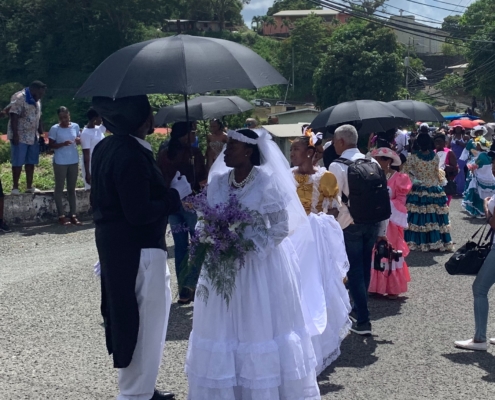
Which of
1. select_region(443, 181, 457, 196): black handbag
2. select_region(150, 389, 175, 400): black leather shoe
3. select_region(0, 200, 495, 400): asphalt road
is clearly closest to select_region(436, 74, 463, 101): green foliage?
select_region(443, 181, 457, 196): black handbag

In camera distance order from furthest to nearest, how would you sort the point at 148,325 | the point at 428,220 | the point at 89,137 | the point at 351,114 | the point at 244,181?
the point at 89,137
the point at 428,220
the point at 351,114
the point at 244,181
the point at 148,325

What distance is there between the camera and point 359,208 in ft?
22.1

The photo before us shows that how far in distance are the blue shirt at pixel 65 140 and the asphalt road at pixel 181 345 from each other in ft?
10.2

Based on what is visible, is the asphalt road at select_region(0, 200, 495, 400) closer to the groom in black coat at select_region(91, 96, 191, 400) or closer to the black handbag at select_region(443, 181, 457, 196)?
the groom in black coat at select_region(91, 96, 191, 400)

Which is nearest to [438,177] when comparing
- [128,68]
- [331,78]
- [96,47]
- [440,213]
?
[440,213]

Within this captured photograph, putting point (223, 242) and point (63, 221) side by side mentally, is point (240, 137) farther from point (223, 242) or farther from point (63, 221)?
point (63, 221)

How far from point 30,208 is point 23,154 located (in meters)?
0.92

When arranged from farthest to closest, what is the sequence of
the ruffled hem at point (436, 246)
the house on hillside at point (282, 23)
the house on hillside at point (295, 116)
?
the house on hillside at point (282, 23), the house on hillside at point (295, 116), the ruffled hem at point (436, 246)

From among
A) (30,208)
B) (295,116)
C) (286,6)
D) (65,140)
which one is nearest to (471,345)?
(65,140)

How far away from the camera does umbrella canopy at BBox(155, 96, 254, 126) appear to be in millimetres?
9508

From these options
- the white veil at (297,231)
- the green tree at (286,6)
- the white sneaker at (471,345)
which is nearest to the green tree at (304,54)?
the green tree at (286,6)

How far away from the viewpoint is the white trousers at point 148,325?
4867mm

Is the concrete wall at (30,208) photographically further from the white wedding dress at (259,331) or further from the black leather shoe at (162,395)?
the white wedding dress at (259,331)

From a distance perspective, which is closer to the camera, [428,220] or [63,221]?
[428,220]
